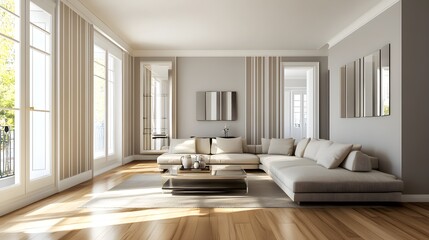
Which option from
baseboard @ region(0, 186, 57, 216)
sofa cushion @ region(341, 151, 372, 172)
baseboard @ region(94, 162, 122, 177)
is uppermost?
sofa cushion @ region(341, 151, 372, 172)

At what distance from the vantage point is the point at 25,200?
384 cm

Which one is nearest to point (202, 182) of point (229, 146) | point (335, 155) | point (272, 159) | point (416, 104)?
point (272, 159)

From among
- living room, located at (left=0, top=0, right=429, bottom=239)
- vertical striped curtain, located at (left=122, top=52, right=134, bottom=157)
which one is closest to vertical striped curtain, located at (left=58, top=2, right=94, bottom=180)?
living room, located at (left=0, top=0, right=429, bottom=239)

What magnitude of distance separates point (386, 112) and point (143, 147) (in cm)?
583

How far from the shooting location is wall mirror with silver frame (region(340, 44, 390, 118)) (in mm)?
4488

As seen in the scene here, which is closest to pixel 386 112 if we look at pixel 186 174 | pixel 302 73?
pixel 186 174

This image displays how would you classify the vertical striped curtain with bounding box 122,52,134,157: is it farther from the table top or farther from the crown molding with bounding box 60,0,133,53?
the table top

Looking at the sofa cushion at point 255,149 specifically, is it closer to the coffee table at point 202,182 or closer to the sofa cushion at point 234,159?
the sofa cushion at point 234,159

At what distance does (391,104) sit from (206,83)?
15.8ft

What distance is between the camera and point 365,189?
379cm

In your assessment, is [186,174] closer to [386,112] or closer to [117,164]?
[386,112]

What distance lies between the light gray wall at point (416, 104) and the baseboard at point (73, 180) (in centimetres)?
452

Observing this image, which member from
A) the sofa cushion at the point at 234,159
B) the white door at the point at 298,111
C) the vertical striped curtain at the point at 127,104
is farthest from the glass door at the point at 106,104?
the white door at the point at 298,111

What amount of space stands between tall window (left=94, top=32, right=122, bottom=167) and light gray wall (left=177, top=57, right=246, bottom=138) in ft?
5.09
